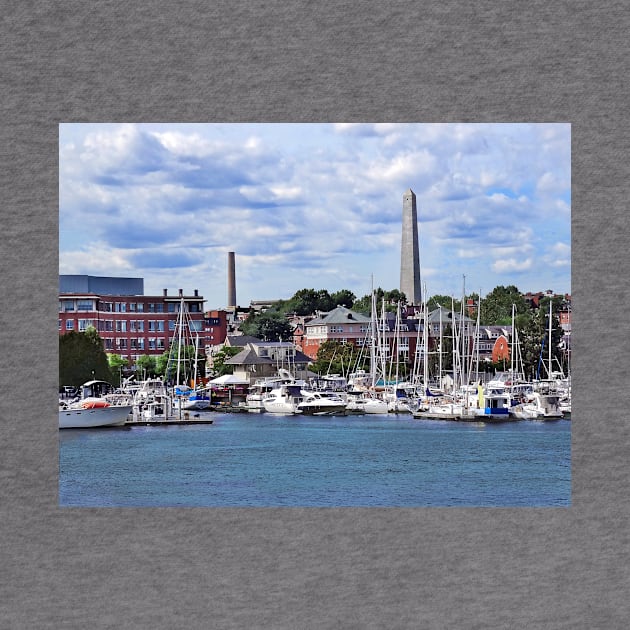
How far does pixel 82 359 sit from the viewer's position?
12766 mm

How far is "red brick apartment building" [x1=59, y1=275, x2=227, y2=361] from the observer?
884 cm

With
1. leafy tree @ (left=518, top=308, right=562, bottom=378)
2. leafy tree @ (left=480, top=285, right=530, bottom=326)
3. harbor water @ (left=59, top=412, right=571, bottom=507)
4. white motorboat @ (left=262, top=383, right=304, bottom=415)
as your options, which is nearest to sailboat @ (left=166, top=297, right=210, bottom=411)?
harbor water @ (left=59, top=412, right=571, bottom=507)

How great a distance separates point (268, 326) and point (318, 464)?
2.56 meters

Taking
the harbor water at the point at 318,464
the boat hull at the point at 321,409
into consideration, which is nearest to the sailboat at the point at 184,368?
the harbor water at the point at 318,464

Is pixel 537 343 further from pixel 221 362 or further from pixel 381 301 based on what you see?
pixel 221 362

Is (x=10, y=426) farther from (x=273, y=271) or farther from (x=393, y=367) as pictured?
(x=393, y=367)

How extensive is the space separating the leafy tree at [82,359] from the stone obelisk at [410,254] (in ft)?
12.1

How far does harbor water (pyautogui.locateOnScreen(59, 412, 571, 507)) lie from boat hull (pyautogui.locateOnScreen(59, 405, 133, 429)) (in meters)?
0.14

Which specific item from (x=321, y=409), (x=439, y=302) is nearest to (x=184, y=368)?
(x=439, y=302)

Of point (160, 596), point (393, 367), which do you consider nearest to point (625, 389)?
point (160, 596)

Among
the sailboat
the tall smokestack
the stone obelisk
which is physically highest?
the stone obelisk

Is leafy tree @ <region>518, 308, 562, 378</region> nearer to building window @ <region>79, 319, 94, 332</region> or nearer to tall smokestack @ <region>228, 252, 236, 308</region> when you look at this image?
tall smokestack @ <region>228, 252, 236, 308</region>

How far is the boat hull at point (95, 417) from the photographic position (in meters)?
19.2

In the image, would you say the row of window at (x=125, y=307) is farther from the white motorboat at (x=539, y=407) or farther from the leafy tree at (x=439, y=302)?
the white motorboat at (x=539, y=407)
